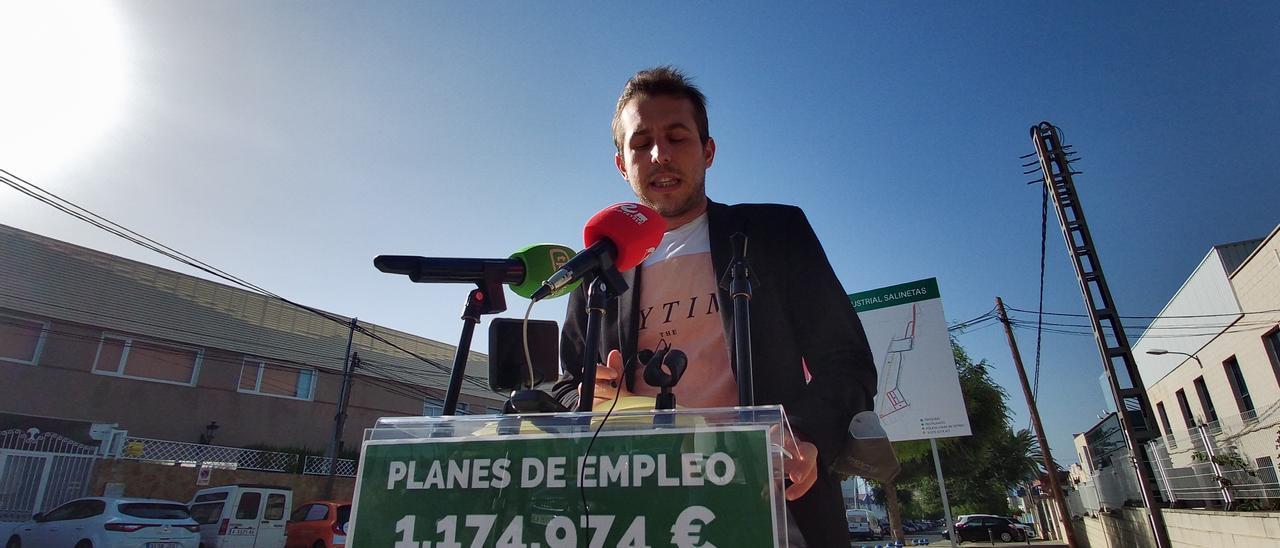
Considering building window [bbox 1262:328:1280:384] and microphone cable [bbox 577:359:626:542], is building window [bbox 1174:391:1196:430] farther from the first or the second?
microphone cable [bbox 577:359:626:542]

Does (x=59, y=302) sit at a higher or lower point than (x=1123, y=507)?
higher

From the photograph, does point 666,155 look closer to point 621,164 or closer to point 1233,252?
point 621,164

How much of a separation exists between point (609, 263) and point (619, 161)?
2.61ft

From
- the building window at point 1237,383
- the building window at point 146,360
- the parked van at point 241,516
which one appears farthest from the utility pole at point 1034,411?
the building window at point 146,360

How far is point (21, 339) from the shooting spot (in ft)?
62.4

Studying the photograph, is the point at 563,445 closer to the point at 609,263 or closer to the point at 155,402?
the point at 609,263

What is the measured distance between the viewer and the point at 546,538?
0.88 m

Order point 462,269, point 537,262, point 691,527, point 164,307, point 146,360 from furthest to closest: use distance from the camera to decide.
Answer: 1. point 164,307
2. point 146,360
3. point 537,262
4. point 462,269
5. point 691,527

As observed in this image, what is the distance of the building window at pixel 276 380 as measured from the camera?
23656mm

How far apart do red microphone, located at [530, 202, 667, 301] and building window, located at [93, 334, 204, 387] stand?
84.6ft

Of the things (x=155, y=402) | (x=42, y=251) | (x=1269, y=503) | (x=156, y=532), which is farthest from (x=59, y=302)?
(x=1269, y=503)

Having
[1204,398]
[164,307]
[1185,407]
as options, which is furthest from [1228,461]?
[164,307]

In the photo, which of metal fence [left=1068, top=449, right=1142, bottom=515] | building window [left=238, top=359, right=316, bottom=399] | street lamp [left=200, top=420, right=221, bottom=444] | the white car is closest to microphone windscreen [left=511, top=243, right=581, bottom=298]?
the white car

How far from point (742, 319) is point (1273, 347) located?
2063 cm
